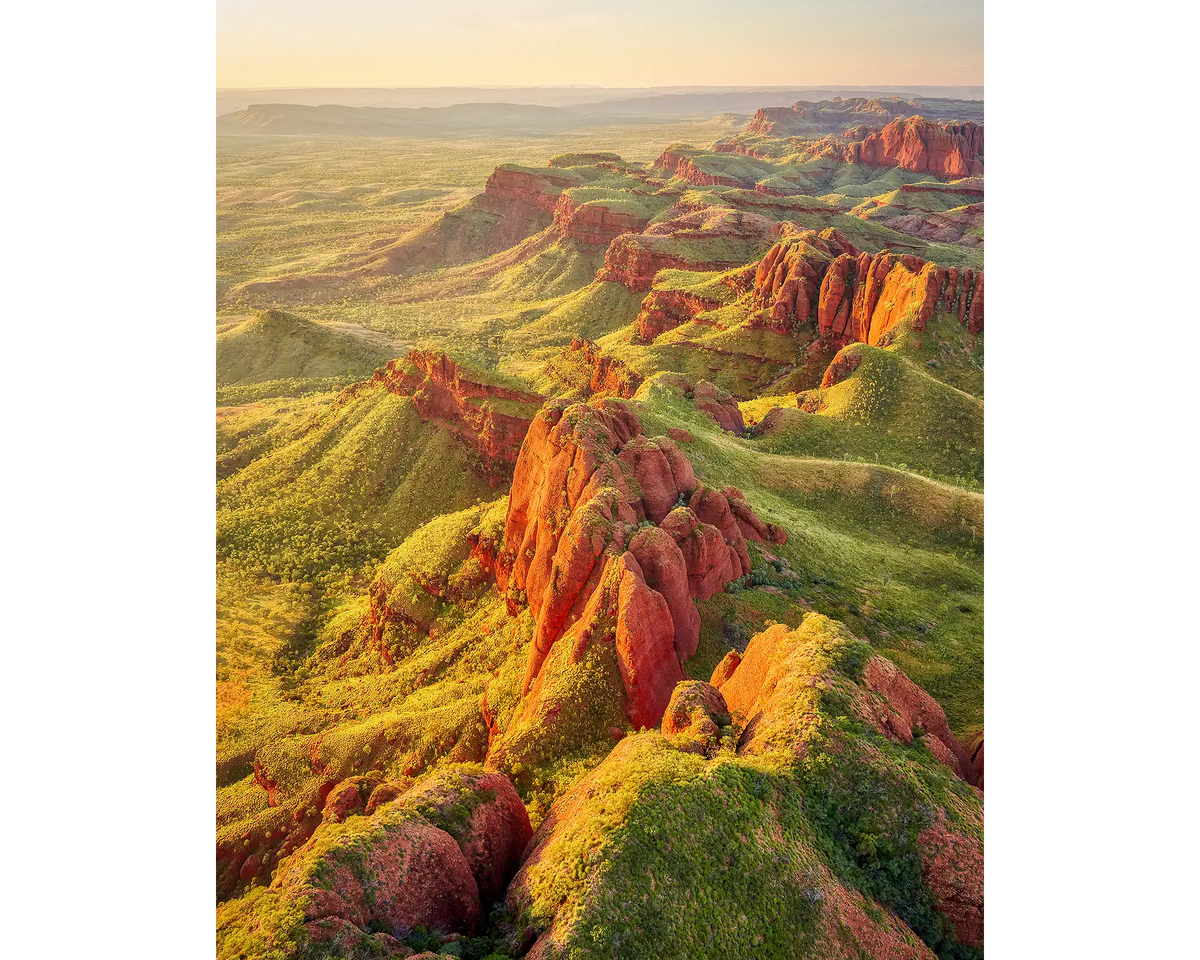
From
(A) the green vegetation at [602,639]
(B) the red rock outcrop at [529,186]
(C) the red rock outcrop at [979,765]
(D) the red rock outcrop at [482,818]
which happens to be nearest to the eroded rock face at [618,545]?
(A) the green vegetation at [602,639]

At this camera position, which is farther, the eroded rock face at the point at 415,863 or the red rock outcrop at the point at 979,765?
the red rock outcrop at the point at 979,765

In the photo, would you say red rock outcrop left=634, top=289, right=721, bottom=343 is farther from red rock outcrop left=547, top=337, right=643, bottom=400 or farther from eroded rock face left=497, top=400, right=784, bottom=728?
eroded rock face left=497, top=400, right=784, bottom=728

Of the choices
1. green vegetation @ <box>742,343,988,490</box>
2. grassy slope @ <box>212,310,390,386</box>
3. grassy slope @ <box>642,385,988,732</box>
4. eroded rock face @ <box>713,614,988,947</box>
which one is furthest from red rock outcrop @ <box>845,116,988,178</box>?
eroded rock face @ <box>713,614,988,947</box>

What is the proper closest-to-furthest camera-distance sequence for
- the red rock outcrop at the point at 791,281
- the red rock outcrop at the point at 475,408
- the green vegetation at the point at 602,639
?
the green vegetation at the point at 602,639
the red rock outcrop at the point at 475,408
the red rock outcrop at the point at 791,281

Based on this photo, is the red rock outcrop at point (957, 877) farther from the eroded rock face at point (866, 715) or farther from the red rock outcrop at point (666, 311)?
the red rock outcrop at point (666, 311)

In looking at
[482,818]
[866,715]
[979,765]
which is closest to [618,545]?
[866,715]

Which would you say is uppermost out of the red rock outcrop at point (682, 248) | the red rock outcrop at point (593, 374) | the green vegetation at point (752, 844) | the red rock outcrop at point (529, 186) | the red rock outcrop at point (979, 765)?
the red rock outcrop at point (529, 186)
